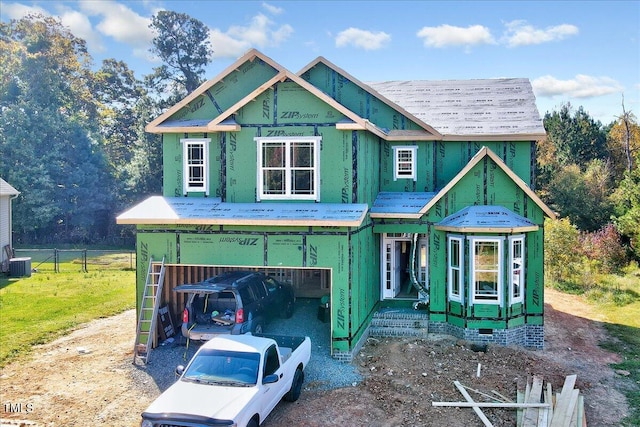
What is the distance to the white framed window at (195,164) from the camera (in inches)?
648

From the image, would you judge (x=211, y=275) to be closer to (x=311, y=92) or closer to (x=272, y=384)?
(x=311, y=92)

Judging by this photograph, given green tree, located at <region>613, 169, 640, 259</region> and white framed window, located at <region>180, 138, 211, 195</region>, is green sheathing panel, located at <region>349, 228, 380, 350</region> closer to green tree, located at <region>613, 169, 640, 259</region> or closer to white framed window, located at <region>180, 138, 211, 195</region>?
white framed window, located at <region>180, 138, 211, 195</region>

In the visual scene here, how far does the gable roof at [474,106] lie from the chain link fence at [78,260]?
60.0 feet

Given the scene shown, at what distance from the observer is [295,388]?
11336 millimetres

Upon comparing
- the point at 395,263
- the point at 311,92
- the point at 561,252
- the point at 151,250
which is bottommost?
the point at 561,252

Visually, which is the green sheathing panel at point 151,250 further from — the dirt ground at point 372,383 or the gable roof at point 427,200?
the gable roof at point 427,200

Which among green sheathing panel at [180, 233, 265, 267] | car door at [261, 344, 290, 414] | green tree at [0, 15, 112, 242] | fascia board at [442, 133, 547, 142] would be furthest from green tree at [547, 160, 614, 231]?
green tree at [0, 15, 112, 242]

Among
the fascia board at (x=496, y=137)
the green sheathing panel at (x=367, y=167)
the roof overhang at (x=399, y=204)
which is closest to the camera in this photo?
the green sheathing panel at (x=367, y=167)

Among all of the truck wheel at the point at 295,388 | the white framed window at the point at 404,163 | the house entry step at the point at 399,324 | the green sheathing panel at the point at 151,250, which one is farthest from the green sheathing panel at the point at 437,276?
the green sheathing panel at the point at 151,250

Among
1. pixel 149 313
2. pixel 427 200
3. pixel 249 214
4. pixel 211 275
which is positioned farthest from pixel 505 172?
pixel 149 313

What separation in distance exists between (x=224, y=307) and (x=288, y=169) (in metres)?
4.29

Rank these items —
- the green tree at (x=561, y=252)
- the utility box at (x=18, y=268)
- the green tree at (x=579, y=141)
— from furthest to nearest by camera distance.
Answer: the green tree at (x=579, y=141)
the utility box at (x=18, y=268)
the green tree at (x=561, y=252)

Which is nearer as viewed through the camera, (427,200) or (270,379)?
(270,379)

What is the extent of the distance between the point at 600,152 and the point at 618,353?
36.0 meters
